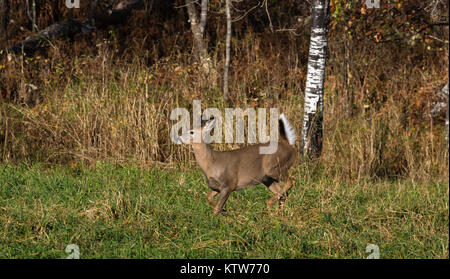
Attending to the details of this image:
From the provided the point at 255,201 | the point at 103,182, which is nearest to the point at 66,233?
the point at 103,182

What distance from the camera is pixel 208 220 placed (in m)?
5.41

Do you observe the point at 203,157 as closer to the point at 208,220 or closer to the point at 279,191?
the point at 208,220

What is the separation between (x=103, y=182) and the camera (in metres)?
6.56

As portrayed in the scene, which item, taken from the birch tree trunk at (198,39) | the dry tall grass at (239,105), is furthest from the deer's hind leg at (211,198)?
the birch tree trunk at (198,39)

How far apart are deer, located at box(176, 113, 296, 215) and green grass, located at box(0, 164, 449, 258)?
186mm

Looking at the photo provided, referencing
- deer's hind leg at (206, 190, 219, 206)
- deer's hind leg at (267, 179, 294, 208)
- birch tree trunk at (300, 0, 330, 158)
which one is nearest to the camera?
deer's hind leg at (206, 190, 219, 206)

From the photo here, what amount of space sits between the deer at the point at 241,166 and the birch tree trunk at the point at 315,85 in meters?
1.30

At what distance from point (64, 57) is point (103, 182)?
15.1 feet

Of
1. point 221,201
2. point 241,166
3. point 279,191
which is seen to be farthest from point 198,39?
point 221,201

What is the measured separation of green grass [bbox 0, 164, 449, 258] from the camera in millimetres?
4805

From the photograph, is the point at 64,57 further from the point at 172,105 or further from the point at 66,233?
the point at 66,233

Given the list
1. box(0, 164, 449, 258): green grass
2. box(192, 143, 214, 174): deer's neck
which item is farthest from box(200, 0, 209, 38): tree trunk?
box(192, 143, 214, 174): deer's neck

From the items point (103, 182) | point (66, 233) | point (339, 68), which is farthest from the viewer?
point (339, 68)

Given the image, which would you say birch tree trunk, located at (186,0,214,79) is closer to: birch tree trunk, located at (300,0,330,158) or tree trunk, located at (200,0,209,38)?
tree trunk, located at (200,0,209,38)
